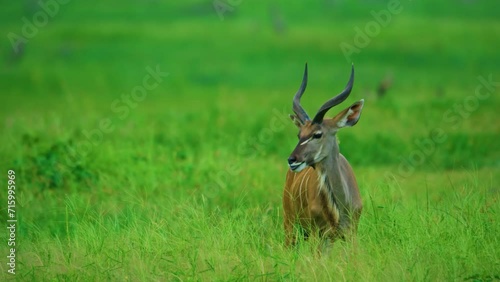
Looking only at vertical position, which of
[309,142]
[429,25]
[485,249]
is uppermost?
[429,25]

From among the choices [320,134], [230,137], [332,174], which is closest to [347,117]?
[320,134]

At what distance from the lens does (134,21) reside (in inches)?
1388

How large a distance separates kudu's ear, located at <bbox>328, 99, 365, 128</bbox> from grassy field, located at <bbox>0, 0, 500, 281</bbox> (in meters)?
0.73

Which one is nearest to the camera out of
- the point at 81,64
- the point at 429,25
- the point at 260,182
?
the point at 260,182

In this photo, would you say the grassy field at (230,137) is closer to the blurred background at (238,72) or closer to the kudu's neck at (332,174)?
the blurred background at (238,72)

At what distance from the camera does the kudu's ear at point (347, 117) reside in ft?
25.7

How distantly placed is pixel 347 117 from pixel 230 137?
23.1 feet

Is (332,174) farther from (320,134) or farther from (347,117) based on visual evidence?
(347,117)

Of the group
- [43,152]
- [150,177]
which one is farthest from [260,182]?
[43,152]

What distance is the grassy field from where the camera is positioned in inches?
290

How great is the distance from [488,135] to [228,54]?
16038 millimetres

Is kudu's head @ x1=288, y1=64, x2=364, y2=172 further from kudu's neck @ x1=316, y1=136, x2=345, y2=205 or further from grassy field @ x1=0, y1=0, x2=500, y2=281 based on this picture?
grassy field @ x1=0, y1=0, x2=500, y2=281

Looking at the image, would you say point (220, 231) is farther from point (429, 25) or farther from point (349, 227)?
point (429, 25)

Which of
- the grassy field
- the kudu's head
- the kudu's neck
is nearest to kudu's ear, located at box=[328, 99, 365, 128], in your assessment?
the kudu's head
